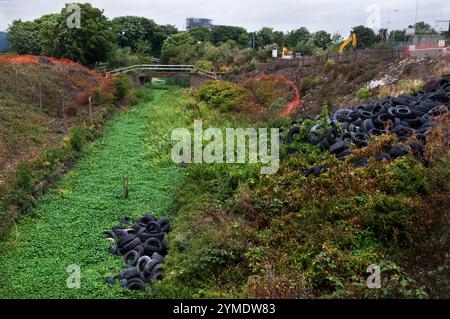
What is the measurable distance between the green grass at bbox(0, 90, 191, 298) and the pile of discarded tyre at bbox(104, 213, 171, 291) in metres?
0.26

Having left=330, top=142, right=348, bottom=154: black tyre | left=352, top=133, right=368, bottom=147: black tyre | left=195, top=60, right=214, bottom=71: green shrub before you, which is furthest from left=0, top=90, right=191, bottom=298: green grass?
left=195, top=60, right=214, bottom=71: green shrub

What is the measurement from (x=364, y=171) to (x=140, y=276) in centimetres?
524

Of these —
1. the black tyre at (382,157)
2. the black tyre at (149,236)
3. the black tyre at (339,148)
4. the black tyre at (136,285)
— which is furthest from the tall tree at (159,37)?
the black tyre at (136,285)

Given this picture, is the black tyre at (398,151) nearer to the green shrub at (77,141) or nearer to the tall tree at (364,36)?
the green shrub at (77,141)

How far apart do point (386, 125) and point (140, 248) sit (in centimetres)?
749

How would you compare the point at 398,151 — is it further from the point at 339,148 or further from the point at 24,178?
the point at 24,178

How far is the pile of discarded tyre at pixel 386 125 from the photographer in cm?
1108

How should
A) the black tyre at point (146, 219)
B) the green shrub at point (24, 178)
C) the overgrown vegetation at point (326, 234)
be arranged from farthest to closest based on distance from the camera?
the green shrub at point (24, 178) < the black tyre at point (146, 219) < the overgrown vegetation at point (326, 234)

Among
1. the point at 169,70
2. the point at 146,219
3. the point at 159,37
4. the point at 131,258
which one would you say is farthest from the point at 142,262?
the point at 159,37

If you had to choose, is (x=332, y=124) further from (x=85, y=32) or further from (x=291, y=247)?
(x=85, y=32)

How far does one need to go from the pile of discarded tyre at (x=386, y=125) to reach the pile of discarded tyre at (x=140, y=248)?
154 inches

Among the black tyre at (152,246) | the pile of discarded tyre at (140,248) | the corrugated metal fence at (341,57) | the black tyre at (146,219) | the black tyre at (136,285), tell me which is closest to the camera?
the black tyre at (136,285)

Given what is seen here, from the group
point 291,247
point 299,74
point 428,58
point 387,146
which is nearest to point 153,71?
point 299,74

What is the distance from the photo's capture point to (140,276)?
9.20 metres
